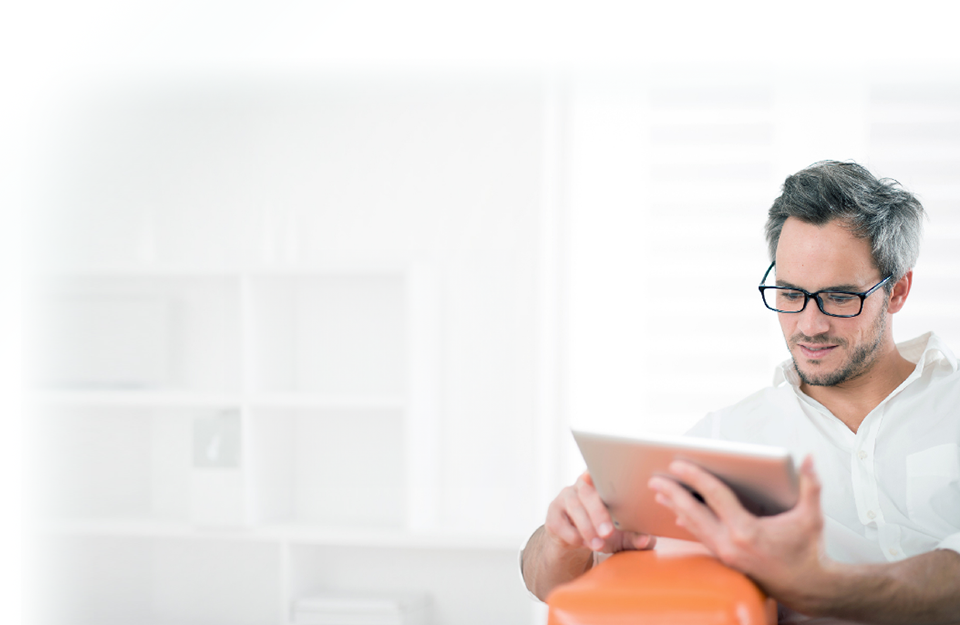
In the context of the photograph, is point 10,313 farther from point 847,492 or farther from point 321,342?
point 847,492

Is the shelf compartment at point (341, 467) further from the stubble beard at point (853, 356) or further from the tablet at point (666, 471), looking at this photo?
the tablet at point (666, 471)

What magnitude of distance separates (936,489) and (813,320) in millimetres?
365

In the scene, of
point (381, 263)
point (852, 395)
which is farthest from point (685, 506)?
point (381, 263)

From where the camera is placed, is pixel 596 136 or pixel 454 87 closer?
pixel 596 136

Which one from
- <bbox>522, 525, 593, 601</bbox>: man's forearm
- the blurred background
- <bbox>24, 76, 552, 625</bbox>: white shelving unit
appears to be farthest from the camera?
<bbox>24, 76, 552, 625</bbox>: white shelving unit

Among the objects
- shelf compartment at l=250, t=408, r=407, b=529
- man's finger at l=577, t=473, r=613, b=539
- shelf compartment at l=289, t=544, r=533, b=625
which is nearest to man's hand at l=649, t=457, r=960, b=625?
man's finger at l=577, t=473, r=613, b=539

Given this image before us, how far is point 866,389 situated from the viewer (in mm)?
1675

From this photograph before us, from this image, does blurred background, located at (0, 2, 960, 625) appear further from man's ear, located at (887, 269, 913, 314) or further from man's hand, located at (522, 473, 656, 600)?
man's hand, located at (522, 473, 656, 600)

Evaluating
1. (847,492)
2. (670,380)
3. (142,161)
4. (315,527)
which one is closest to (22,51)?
(142,161)

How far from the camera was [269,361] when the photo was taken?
282cm

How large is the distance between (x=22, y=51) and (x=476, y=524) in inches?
88.8

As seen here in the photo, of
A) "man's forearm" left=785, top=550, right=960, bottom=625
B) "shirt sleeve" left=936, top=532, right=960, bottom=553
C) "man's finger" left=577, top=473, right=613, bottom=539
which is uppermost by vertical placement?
"man's finger" left=577, top=473, right=613, bottom=539

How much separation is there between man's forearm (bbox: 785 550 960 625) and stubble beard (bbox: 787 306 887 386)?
1.39 ft

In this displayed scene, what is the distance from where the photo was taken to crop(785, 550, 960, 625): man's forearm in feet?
3.63
